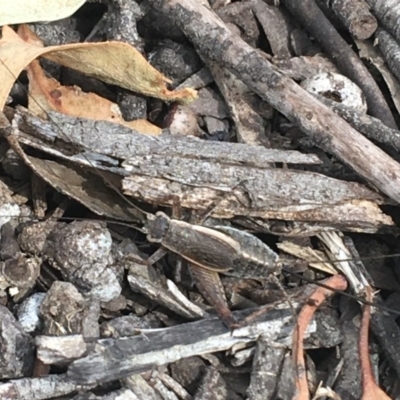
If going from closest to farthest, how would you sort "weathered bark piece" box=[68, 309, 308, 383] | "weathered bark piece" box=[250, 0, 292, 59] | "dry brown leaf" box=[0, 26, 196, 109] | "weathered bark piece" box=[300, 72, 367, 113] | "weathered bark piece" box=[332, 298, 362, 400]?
"weathered bark piece" box=[68, 309, 308, 383] → "weathered bark piece" box=[332, 298, 362, 400] → "dry brown leaf" box=[0, 26, 196, 109] → "weathered bark piece" box=[300, 72, 367, 113] → "weathered bark piece" box=[250, 0, 292, 59]

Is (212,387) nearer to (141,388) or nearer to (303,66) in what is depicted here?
(141,388)

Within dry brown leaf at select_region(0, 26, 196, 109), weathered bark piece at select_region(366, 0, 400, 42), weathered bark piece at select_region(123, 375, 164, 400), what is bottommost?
weathered bark piece at select_region(123, 375, 164, 400)

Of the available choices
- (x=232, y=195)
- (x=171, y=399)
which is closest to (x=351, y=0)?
(x=232, y=195)

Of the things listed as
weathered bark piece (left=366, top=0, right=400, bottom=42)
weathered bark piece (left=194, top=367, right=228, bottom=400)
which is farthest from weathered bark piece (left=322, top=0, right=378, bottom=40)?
weathered bark piece (left=194, top=367, right=228, bottom=400)

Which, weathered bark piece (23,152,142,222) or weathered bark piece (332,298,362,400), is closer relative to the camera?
weathered bark piece (332,298,362,400)

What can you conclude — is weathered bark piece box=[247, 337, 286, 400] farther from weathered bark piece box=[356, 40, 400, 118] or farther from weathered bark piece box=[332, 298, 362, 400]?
weathered bark piece box=[356, 40, 400, 118]

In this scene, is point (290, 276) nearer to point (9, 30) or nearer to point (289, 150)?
point (289, 150)

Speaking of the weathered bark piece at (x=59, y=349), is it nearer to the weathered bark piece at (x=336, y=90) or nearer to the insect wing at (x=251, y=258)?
the insect wing at (x=251, y=258)
